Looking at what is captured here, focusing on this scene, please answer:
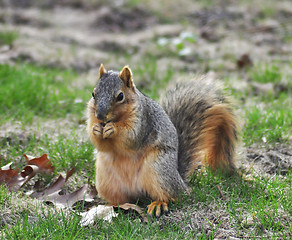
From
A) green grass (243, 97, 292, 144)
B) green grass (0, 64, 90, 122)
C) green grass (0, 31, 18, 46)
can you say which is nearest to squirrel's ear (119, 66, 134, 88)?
green grass (243, 97, 292, 144)

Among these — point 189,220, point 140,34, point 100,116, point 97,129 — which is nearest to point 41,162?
point 97,129

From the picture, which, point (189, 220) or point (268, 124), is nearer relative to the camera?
point (189, 220)

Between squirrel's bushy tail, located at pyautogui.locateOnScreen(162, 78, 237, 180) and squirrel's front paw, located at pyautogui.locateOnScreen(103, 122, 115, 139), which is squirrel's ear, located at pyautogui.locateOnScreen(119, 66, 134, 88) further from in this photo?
squirrel's bushy tail, located at pyautogui.locateOnScreen(162, 78, 237, 180)

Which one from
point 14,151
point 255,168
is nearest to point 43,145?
point 14,151

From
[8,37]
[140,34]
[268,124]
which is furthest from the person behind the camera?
[140,34]

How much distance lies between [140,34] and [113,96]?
11.0ft

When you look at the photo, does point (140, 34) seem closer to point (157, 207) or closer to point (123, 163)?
point (123, 163)

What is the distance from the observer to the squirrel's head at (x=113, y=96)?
5.77 feet

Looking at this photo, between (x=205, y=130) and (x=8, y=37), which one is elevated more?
(x=8, y=37)

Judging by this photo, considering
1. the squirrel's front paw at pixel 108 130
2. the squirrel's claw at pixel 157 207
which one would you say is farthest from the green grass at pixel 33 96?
the squirrel's claw at pixel 157 207

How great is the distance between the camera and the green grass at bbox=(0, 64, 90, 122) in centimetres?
293

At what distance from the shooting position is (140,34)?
499cm

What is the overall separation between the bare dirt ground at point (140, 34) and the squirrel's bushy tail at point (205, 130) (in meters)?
0.97

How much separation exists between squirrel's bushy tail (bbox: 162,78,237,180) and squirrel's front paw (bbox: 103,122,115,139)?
18.9 inches
